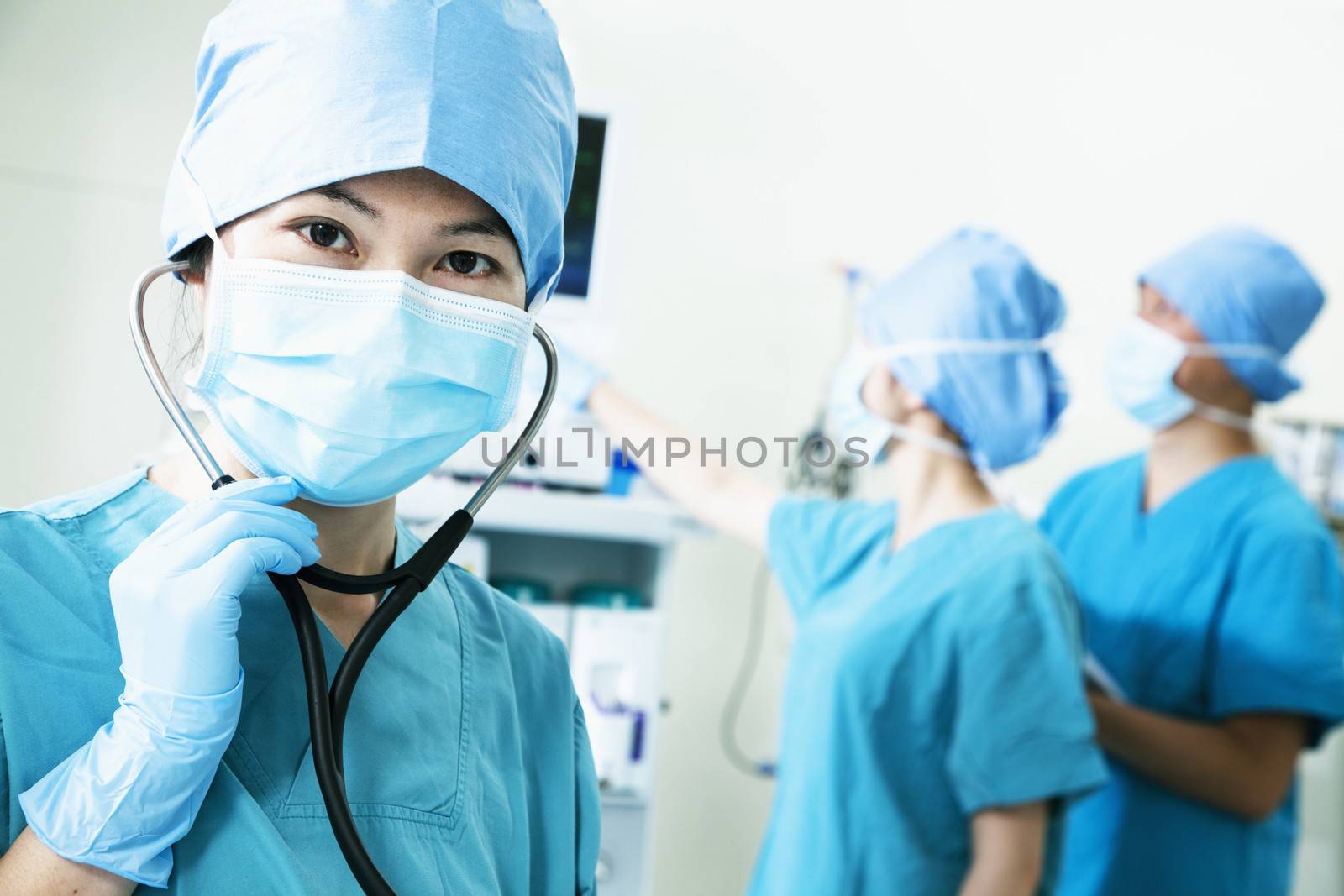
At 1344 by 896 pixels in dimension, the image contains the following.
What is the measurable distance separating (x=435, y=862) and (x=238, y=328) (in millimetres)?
364

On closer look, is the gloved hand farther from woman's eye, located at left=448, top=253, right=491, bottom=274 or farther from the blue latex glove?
the blue latex glove

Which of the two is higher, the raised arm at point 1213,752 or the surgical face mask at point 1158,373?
the surgical face mask at point 1158,373

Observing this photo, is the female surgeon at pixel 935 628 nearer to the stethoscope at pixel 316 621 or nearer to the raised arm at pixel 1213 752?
the raised arm at pixel 1213 752

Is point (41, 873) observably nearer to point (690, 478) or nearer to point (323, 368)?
point (323, 368)

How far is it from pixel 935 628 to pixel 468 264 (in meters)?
0.80

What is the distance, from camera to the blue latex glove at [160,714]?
0.56 m

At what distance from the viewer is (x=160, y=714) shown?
1.88ft

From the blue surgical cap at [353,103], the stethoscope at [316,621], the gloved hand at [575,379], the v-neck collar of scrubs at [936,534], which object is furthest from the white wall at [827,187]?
the stethoscope at [316,621]

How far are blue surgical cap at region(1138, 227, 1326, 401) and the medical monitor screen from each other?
88 cm

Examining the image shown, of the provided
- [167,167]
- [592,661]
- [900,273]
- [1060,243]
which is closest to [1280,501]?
[900,273]

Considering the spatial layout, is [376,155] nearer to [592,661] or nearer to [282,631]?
[282,631]

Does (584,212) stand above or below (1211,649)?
above

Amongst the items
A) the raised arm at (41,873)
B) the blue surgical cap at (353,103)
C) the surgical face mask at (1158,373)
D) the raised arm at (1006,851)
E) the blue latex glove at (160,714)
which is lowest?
the raised arm at (1006,851)

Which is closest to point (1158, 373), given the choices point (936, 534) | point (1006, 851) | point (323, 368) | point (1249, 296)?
point (1249, 296)
